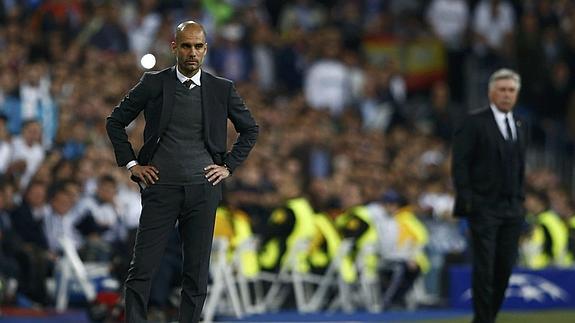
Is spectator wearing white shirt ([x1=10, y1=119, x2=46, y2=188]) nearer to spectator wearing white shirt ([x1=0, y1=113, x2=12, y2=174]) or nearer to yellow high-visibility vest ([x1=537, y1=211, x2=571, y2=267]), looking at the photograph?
spectator wearing white shirt ([x1=0, y1=113, x2=12, y2=174])

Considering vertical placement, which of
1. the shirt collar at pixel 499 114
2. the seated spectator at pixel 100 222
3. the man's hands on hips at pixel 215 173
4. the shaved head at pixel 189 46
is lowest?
the seated spectator at pixel 100 222

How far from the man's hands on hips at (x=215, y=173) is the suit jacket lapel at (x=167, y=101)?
1.43ft

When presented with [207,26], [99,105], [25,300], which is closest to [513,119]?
[25,300]

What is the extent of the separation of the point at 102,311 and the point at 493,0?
44.8 feet

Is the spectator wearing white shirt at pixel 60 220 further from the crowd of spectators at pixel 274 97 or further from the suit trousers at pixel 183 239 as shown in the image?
the suit trousers at pixel 183 239

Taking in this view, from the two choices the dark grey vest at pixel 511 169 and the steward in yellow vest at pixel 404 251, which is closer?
the dark grey vest at pixel 511 169

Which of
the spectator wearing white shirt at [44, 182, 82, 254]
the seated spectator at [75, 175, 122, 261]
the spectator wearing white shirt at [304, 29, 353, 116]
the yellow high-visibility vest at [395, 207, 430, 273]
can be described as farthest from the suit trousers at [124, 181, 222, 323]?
the spectator wearing white shirt at [304, 29, 353, 116]

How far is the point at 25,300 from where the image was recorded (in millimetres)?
17344

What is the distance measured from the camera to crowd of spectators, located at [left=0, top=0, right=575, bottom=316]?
18.4 metres

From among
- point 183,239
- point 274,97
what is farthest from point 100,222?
point 183,239

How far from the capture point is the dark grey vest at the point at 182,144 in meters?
11.0

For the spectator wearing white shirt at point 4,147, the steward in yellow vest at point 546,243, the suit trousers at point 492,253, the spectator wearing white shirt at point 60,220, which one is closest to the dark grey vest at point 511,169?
the suit trousers at point 492,253

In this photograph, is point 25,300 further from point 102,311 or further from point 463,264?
point 463,264

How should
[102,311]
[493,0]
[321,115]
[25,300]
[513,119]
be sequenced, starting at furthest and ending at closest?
1. [493,0]
2. [321,115]
3. [25,300]
4. [102,311]
5. [513,119]
